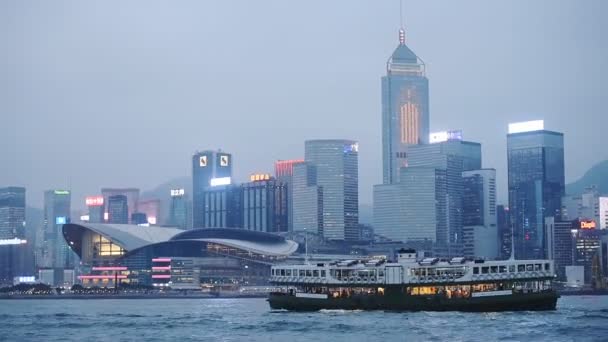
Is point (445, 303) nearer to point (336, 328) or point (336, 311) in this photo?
point (336, 311)

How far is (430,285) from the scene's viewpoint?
5113 inches

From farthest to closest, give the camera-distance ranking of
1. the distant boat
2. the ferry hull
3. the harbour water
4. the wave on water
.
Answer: the wave on water → the distant boat → the ferry hull → the harbour water

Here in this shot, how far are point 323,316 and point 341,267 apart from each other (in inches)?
400

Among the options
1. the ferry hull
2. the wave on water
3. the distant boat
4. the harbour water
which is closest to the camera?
the harbour water

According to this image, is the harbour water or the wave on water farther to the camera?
the wave on water

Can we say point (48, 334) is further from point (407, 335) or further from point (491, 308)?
point (491, 308)

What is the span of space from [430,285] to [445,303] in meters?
2.73

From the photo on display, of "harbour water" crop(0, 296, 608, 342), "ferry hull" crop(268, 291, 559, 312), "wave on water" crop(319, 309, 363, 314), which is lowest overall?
"harbour water" crop(0, 296, 608, 342)

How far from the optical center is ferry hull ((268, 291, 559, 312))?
127938 millimetres

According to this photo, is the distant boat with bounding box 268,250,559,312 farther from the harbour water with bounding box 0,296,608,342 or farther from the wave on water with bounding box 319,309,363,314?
the harbour water with bounding box 0,296,608,342

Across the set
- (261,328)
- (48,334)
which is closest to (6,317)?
(48,334)

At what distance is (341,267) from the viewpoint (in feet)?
448

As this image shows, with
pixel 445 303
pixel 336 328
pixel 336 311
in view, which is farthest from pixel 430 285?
pixel 336 328

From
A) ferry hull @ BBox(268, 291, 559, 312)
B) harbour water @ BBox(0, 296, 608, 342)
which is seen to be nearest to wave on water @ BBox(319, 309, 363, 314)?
harbour water @ BBox(0, 296, 608, 342)
